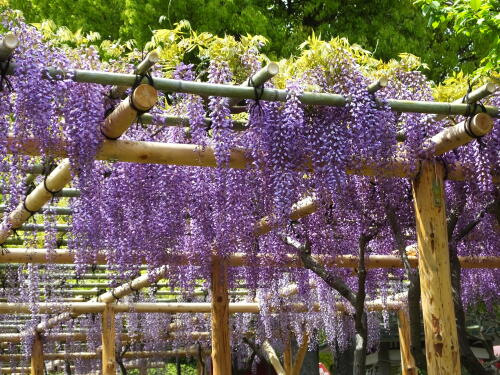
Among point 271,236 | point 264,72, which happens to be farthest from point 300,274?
point 264,72

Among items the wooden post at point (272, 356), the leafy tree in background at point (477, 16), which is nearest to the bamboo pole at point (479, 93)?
the leafy tree in background at point (477, 16)

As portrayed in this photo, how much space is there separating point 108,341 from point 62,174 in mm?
6136

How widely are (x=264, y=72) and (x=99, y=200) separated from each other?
1469mm

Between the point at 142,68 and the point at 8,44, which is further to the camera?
the point at 142,68

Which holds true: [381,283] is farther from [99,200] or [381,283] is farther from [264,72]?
[264,72]

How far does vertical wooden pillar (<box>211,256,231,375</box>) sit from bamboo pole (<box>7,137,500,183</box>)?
8.80 feet

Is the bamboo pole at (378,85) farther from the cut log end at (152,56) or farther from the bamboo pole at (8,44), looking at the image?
Answer: the bamboo pole at (8,44)

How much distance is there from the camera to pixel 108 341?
10430 millimetres

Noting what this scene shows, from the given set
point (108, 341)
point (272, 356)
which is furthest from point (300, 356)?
point (108, 341)

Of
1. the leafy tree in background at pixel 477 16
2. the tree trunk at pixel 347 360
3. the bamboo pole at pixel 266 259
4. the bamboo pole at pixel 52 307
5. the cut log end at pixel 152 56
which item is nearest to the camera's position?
the cut log end at pixel 152 56

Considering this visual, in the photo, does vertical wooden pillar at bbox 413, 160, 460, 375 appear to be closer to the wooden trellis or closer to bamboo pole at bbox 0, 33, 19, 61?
the wooden trellis

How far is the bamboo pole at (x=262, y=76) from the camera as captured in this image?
369 centimetres

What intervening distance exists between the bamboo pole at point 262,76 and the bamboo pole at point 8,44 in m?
1.14

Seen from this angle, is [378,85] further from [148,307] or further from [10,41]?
[148,307]
